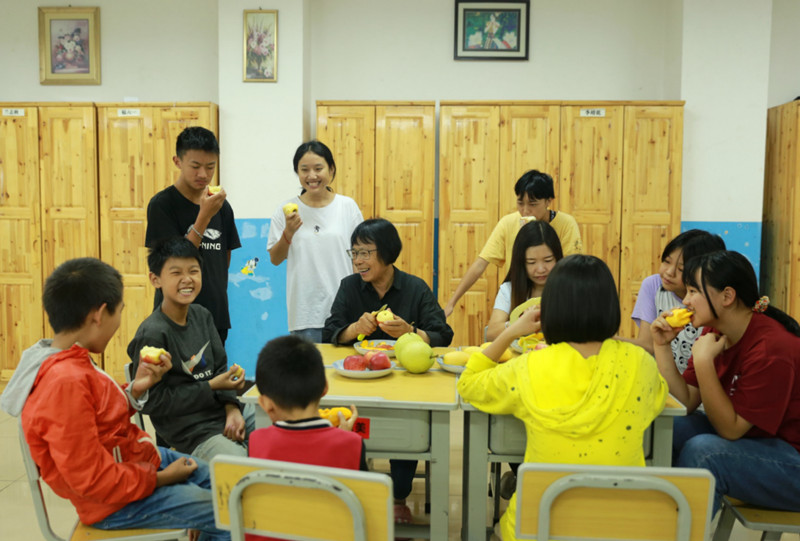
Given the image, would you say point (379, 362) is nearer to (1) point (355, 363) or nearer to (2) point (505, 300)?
(1) point (355, 363)

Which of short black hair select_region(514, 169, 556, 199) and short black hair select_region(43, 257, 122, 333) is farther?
short black hair select_region(514, 169, 556, 199)

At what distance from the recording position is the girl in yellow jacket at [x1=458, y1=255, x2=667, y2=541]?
1587 mm

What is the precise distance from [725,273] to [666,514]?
0.89 metres

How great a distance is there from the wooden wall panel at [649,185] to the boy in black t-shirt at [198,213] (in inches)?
131

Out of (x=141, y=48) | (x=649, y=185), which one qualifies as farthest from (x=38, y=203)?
(x=649, y=185)

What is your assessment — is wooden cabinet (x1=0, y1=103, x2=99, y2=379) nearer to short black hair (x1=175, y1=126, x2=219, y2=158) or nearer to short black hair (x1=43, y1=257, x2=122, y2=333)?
short black hair (x1=175, y1=126, x2=219, y2=158)

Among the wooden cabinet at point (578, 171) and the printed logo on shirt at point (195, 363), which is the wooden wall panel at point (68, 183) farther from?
the printed logo on shirt at point (195, 363)

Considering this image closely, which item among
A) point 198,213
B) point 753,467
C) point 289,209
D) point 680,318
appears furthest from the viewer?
point 289,209

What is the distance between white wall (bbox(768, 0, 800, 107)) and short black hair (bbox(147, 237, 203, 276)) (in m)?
5.16

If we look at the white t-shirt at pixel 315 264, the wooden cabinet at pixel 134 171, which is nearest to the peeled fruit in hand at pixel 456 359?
the white t-shirt at pixel 315 264

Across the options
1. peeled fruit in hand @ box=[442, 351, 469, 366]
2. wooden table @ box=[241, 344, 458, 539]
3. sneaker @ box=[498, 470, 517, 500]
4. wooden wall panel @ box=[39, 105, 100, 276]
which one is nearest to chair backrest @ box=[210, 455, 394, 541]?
wooden table @ box=[241, 344, 458, 539]

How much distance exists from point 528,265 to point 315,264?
3.64 feet

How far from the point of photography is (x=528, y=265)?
276 centimetres

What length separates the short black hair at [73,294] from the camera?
1.72 metres
